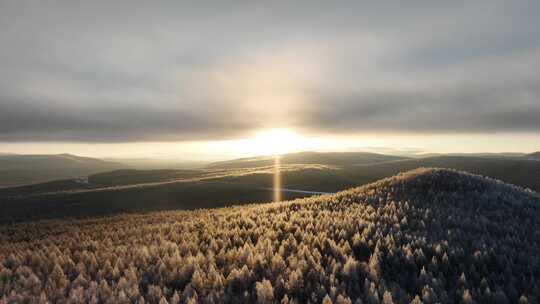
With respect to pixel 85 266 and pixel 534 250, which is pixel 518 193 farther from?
pixel 85 266

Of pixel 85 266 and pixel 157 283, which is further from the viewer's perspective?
pixel 85 266

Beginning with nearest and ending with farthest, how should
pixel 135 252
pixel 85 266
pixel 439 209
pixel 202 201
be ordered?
pixel 85 266 → pixel 135 252 → pixel 439 209 → pixel 202 201

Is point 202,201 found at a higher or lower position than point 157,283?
lower

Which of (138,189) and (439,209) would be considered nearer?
(439,209)

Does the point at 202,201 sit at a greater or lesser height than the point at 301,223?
lesser

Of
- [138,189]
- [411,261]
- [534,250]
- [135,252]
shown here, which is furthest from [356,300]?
[138,189]

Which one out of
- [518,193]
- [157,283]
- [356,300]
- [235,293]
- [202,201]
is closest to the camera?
[356,300]

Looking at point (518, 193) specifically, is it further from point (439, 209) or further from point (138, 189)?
point (138, 189)

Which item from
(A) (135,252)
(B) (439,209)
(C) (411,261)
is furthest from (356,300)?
(B) (439,209)

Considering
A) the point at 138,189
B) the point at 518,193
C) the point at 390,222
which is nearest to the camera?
the point at 390,222
